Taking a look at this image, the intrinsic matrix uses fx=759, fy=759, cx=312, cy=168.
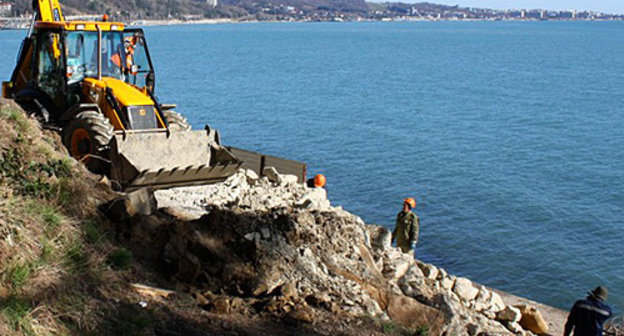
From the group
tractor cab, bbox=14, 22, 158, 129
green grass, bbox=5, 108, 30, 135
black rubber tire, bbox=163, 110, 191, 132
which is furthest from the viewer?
black rubber tire, bbox=163, 110, 191, 132

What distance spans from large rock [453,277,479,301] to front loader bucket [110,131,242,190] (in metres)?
4.41

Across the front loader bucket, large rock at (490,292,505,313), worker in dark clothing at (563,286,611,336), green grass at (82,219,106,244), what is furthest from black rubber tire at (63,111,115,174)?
worker in dark clothing at (563,286,611,336)

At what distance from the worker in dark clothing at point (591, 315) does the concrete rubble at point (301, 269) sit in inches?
49.4

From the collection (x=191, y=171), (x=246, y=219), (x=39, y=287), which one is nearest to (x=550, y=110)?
(x=191, y=171)

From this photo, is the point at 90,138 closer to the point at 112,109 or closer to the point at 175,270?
the point at 112,109

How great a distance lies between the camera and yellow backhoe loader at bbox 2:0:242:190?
13.2 metres

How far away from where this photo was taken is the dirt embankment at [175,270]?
23.5 ft

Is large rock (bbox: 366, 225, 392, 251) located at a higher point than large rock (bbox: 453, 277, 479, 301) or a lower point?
higher

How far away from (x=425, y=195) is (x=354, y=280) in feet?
52.3

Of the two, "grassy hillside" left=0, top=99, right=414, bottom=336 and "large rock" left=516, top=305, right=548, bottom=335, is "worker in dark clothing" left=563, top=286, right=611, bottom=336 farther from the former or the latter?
"large rock" left=516, top=305, right=548, bottom=335

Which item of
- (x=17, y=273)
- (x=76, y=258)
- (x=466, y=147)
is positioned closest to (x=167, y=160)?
(x=76, y=258)

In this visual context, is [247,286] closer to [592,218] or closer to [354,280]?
[354,280]

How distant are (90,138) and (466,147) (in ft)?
76.3

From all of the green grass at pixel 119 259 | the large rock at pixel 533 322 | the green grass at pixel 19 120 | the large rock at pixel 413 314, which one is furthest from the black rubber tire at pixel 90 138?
the large rock at pixel 533 322
